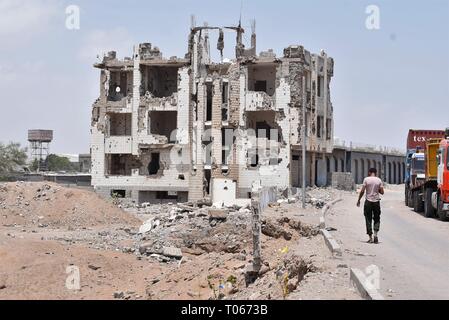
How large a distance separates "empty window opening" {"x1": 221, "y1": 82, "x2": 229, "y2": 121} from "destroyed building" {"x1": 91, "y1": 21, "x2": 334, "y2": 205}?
0.08 metres

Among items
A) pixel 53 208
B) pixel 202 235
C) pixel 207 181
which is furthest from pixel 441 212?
pixel 207 181

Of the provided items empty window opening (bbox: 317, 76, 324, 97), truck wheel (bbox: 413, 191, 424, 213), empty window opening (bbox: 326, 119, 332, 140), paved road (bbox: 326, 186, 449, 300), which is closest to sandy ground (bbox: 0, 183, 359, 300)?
paved road (bbox: 326, 186, 449, 300)

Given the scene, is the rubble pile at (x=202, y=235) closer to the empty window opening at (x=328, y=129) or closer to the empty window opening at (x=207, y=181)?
the empty window opening at (x=207, y=181)

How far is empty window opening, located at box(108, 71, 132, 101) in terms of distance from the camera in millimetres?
57594

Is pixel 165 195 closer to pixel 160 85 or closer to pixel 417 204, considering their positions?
pixel 160 85

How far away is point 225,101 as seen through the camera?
53625 mm

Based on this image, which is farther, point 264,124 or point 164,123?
point 164,123

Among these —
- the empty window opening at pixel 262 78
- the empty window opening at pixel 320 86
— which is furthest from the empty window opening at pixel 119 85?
the empty window opening at pixel 320 86

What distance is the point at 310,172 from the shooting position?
55.8 metres

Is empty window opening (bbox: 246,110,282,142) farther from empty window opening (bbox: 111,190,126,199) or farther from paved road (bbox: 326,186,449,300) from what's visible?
paved road (bbox: 326,186,449,300)

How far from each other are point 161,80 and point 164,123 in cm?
Result: 380

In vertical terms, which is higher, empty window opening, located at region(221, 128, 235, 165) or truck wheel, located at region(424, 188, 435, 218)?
empty window opening, located at region(221, 128, 235, 165)

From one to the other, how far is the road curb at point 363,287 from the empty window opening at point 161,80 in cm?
4738
